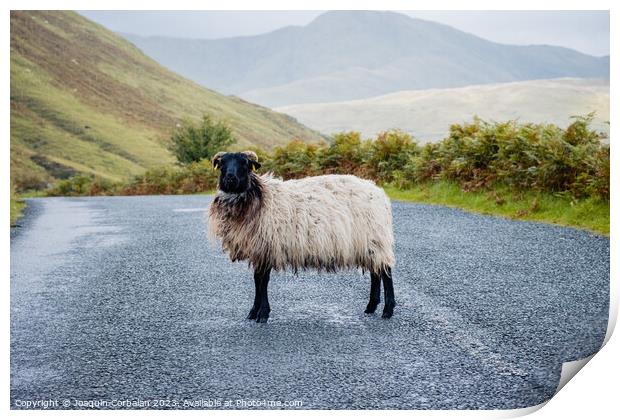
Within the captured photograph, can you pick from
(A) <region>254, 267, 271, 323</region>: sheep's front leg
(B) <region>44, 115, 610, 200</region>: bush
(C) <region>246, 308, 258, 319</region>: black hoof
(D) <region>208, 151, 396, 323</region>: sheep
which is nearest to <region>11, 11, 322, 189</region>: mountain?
(B) <region>44, 115, 610, 200</region>: bush

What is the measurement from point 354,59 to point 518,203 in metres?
3.50

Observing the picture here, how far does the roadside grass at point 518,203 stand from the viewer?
23.5ft

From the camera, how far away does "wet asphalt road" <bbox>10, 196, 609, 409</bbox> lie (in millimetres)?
3906

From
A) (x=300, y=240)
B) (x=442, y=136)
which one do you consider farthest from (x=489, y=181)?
(x=300, y=240)

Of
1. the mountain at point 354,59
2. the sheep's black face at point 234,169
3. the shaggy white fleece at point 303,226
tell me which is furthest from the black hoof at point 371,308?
the mountain at point 354,59

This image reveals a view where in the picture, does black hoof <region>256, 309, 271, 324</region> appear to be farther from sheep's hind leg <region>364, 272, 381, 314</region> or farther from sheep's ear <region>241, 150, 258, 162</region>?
sheep's ear <region>241, 150, 258, 162</region>

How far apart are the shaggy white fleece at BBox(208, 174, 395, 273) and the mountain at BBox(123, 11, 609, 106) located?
54.8 inches

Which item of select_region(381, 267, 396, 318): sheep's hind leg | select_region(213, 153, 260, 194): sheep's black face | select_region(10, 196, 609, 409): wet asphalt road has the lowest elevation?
select_region(10, 196, 609, 409): wet asphalt road

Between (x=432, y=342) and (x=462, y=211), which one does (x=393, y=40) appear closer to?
(x=432, y=342)

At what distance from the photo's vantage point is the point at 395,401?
374 cm

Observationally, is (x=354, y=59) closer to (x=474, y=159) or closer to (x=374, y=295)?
(x=374, y=295)

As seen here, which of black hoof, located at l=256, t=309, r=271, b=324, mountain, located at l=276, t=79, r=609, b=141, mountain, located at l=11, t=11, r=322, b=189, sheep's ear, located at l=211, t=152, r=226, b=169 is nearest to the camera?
sheep's ear, located at l=211, t=152, r=226, b=169

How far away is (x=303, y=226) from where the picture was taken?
5.25 m

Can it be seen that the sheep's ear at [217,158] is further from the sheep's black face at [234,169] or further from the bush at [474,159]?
the bush at [474,159]
